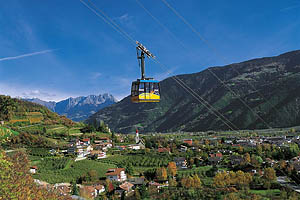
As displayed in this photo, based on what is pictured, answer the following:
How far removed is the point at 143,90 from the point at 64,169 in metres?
35.1

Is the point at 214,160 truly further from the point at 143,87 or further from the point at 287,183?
the point at 143,87

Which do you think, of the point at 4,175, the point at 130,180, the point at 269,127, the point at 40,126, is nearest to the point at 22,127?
the point at 40,126

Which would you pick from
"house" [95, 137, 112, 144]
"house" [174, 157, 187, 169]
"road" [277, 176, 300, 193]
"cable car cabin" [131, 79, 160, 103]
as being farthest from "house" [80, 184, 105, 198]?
"house" [95, 137, 112, 144]

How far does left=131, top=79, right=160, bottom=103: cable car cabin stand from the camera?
14078 mm

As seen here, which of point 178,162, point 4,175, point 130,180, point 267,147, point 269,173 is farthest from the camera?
point 267,147

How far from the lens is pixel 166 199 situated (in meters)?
30.8

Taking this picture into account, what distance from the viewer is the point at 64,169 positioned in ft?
142

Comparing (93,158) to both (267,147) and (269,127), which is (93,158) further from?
(269,127)

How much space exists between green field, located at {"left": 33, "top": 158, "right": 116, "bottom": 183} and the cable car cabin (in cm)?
2773

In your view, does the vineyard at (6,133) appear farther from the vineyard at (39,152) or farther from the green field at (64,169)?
the green field at (64,169)

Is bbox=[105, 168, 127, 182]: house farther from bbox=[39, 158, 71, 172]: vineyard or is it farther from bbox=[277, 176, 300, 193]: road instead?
bbox=[277, 176, 300, 193]: road

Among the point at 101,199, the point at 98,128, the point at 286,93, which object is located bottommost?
the point at 101,199

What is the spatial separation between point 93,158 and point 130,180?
17449mm

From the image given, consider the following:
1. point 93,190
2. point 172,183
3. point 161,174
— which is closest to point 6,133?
point 93,190
